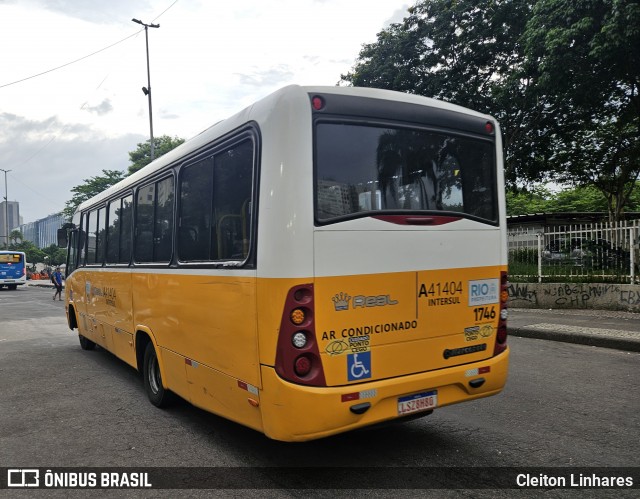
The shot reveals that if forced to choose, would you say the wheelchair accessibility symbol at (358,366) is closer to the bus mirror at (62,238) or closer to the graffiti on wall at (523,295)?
the bus mirror at (62,238)

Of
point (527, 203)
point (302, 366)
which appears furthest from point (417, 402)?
point (527, 203)

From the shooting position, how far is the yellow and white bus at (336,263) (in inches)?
133

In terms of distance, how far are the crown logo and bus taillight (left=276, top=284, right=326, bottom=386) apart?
18 centimetres

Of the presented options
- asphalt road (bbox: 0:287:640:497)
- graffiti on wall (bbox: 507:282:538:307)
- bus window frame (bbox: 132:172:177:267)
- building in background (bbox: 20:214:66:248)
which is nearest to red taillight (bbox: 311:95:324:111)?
bus window frame (bbox: 132:172:177:267)

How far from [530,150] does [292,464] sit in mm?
18942

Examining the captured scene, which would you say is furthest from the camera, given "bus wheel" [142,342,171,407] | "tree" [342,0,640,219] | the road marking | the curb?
"tree" [342,0,640,219]

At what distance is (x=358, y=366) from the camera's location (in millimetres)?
3514

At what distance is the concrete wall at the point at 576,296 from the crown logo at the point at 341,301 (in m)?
9.73

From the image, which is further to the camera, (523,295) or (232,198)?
(523,295)

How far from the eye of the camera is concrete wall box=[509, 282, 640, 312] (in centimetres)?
1094

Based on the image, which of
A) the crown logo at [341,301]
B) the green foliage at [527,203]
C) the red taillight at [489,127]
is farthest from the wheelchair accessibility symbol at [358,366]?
the green foliage at [527,203]

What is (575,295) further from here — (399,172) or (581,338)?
(399,172)

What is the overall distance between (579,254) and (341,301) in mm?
10151

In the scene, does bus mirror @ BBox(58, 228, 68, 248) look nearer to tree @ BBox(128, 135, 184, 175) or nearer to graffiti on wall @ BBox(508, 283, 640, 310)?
graffiti on wall @ BBox(508, 283, 640, 310)
